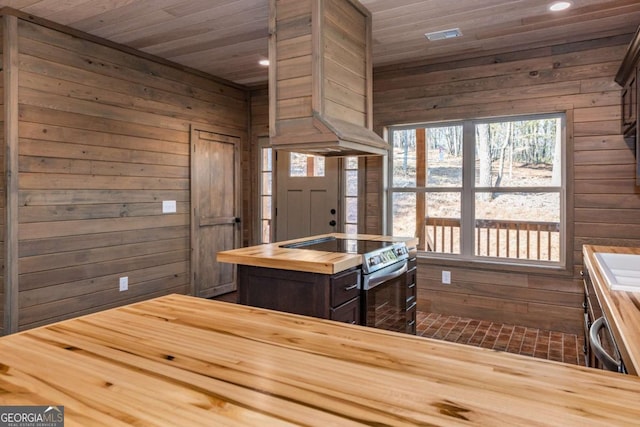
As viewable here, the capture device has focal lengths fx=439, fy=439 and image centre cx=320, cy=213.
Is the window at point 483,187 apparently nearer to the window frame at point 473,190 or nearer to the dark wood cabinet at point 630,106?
the window frame at point 473,190

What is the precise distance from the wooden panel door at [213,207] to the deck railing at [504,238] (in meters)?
2.41

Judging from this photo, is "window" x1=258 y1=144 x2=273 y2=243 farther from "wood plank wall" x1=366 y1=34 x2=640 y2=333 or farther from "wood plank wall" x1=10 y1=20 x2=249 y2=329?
"wood plank wall" x1=366 y1=34 x2=640 y2=333

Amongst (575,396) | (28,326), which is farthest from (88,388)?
(28,326)

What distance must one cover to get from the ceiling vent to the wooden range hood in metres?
0.97

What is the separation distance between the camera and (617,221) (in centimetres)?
370

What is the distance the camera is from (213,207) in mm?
5176

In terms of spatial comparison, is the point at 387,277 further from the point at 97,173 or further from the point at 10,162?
the point at 10,162

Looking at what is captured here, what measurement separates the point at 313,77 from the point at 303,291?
127 cm

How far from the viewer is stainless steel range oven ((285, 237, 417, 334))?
2.65 metres

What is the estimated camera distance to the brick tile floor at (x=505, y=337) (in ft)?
11.3

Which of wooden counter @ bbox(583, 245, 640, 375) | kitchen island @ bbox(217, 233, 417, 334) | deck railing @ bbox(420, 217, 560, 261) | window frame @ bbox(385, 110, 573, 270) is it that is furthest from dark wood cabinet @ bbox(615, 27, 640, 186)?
kitchen island @ bbox(217, 233, 417, 334)

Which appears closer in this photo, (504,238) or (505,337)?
(505,337)

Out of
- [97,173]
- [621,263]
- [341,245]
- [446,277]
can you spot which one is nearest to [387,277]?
[341,245]

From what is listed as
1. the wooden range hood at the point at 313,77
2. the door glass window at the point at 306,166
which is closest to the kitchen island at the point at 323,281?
the wooden range hood at the point at 313,77
